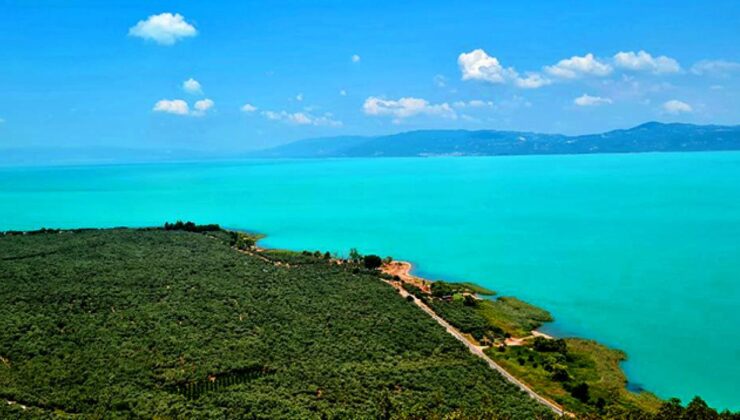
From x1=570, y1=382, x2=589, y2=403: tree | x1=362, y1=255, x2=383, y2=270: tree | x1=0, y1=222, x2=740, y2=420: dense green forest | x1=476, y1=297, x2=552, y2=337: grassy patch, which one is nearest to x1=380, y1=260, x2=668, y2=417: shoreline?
x1=0, y1=222, x2=740, y2=420: dense green forest

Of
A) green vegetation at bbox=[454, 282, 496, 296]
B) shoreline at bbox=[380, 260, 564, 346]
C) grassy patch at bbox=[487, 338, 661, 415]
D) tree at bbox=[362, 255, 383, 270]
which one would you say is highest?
tree at bbox=[362, 255, 383, 270]

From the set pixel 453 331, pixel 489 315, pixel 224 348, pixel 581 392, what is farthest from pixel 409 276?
pixel 581 392

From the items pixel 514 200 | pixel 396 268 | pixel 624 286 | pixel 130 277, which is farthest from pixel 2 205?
pixel 624 286

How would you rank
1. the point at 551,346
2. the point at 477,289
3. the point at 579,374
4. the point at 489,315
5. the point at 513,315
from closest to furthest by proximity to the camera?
the point at 579,374, the point at 551,346, the point at 489,315, the point at 513,315, the point at 477,289

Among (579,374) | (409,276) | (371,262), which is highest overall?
(371,262)

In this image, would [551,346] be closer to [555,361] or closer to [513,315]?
[555,361]

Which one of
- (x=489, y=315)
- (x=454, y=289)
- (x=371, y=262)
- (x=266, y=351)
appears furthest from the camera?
(x=371, y=262)

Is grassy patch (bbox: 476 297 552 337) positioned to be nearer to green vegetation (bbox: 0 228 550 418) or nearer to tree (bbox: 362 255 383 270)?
green vegetation (bbox: 0 228 550 418)

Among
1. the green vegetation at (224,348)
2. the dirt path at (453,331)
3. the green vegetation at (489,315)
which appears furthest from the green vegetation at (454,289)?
the green vegetation at (224,348)
